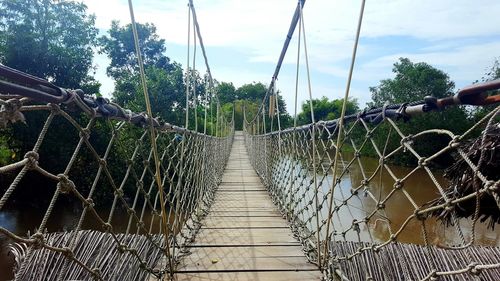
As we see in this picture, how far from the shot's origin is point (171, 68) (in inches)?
635

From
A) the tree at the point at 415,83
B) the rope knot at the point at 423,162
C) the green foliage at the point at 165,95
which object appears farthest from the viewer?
the tree at the point at 415,83

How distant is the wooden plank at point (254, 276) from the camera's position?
116cm

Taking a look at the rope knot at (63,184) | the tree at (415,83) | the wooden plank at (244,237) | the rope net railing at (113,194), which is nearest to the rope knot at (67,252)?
the rope net railing at (113,194)

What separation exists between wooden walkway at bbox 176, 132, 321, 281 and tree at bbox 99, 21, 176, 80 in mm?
14325

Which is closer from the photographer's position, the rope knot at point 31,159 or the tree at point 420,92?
the rope knot at point 31,159

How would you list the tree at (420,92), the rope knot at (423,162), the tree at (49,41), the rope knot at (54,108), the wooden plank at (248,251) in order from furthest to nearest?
1. the tree at (420,92)
2. the tree at (49,41)
3. the wooden plank at (248,251)
4. the rope knot at (423,162)
5. the rope knot at (54,108)

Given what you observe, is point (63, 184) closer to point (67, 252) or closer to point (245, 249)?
point (67, 252)

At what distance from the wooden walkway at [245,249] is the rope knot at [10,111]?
0.86 m

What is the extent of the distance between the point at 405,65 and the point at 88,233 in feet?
51.3

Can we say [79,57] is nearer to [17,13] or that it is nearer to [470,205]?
[17,13]

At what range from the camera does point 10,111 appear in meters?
0.48

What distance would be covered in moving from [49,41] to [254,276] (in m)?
8.24

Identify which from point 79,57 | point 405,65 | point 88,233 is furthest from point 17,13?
point 405,65

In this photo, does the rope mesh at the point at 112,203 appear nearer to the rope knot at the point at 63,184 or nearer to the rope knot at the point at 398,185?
the rope knot at the point at 63,184
